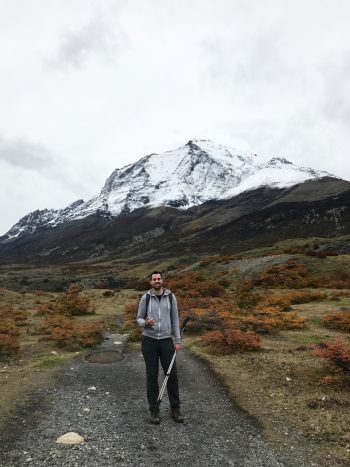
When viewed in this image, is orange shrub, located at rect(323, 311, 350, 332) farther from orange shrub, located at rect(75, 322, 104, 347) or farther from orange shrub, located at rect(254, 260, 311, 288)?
orange shrub, located at rect(254, 260, 311, 288)

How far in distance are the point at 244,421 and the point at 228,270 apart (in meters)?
39.2

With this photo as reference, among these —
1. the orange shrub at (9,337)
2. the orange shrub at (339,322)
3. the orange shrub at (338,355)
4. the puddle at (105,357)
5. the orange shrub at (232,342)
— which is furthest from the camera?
the orange shrub at (339,322)

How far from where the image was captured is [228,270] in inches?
1908

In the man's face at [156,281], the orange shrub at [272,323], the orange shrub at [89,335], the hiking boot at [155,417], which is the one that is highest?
the man's face at [156,281]

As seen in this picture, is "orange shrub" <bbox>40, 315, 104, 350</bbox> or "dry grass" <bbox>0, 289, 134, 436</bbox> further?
"orange shrub" <bbox>40, 315, 104, 350</bbox>

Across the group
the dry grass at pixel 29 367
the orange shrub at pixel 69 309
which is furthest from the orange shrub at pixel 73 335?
the orange shrub at pixel 69 309

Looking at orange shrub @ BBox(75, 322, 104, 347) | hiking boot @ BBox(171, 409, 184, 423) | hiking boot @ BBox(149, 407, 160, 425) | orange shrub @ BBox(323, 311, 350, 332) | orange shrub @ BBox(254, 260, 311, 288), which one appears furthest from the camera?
orange shrub @ BBox(254, 260, 311, 288)

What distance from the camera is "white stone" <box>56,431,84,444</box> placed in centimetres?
840

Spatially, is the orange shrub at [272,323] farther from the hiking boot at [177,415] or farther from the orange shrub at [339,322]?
the hiking boot at [177,415]

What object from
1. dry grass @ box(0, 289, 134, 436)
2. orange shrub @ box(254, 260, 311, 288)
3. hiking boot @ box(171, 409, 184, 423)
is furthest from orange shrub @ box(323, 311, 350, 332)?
orange shrub @ box(254, 260, 311, 288)

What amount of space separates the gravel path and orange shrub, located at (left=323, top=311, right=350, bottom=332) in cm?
947

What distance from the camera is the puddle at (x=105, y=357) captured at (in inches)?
634

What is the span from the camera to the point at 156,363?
1008 centimetres

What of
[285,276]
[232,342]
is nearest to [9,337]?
[232,342]
